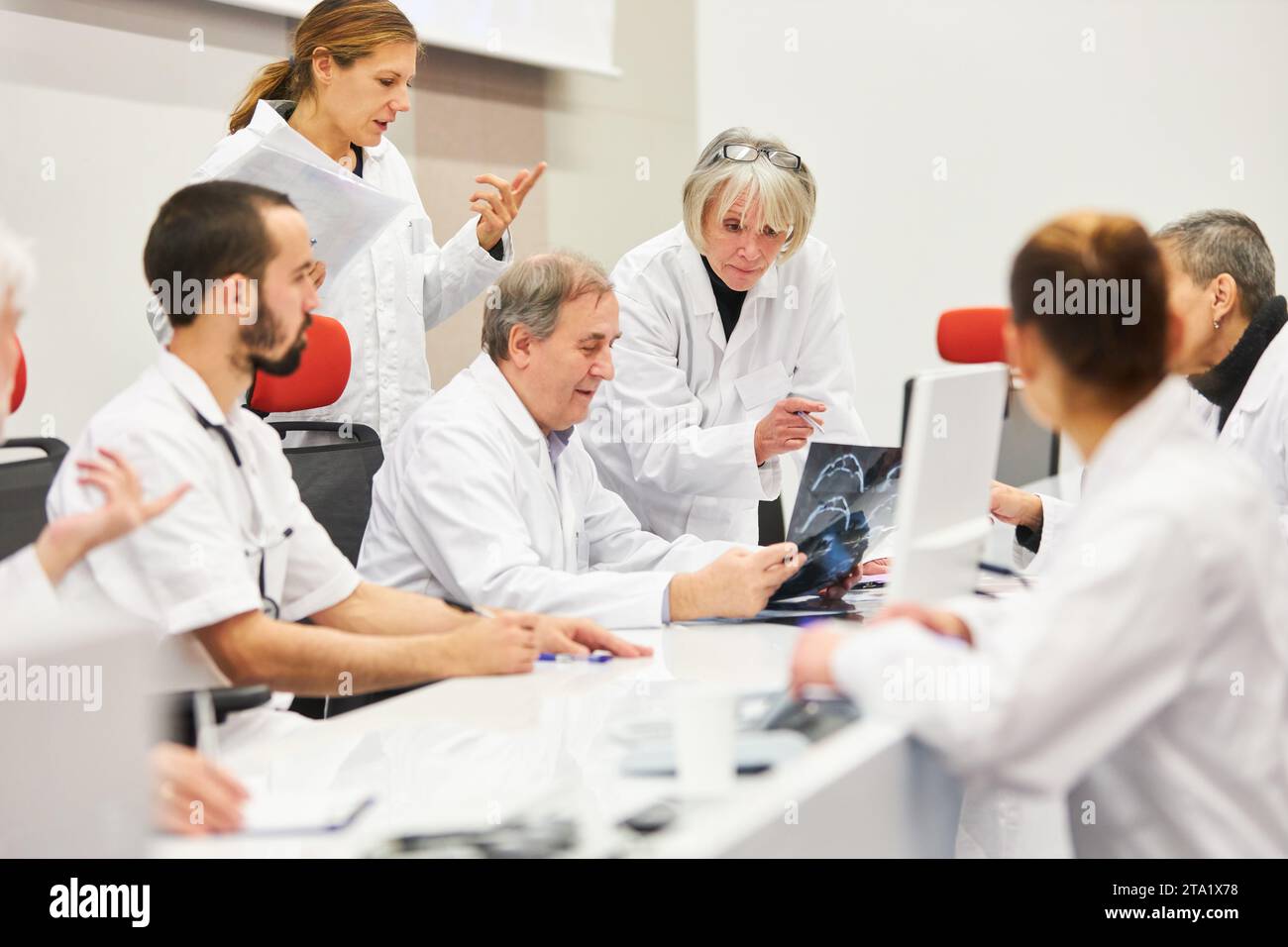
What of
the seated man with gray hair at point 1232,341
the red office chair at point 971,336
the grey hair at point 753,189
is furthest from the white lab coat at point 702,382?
the red office chair at point 971,336

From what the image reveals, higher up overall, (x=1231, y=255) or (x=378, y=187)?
(x=378, y=187)

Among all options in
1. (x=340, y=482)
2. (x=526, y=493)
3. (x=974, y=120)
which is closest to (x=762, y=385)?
(x=526, y=493)

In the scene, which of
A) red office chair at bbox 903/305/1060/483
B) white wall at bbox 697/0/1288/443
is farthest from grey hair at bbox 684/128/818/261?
white wall at bbox 697/0/1288/443

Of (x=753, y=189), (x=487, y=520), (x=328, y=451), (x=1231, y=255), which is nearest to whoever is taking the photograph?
(x=487, y=520)

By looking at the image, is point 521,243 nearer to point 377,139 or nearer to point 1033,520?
point 377,139

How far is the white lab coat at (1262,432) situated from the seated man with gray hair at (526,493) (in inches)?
24.3

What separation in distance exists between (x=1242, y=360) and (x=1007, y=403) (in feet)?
4.79

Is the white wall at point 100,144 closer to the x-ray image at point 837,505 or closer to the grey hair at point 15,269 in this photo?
the grey hair at point 15,269

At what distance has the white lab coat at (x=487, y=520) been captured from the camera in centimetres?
190

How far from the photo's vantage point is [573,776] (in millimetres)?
1186

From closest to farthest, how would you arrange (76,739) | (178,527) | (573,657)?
(76,739), (178,527), (573,657)

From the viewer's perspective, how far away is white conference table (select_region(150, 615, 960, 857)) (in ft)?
3.34

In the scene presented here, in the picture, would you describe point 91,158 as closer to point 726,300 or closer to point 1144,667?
point 726,300

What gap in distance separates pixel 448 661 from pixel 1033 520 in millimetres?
1264
